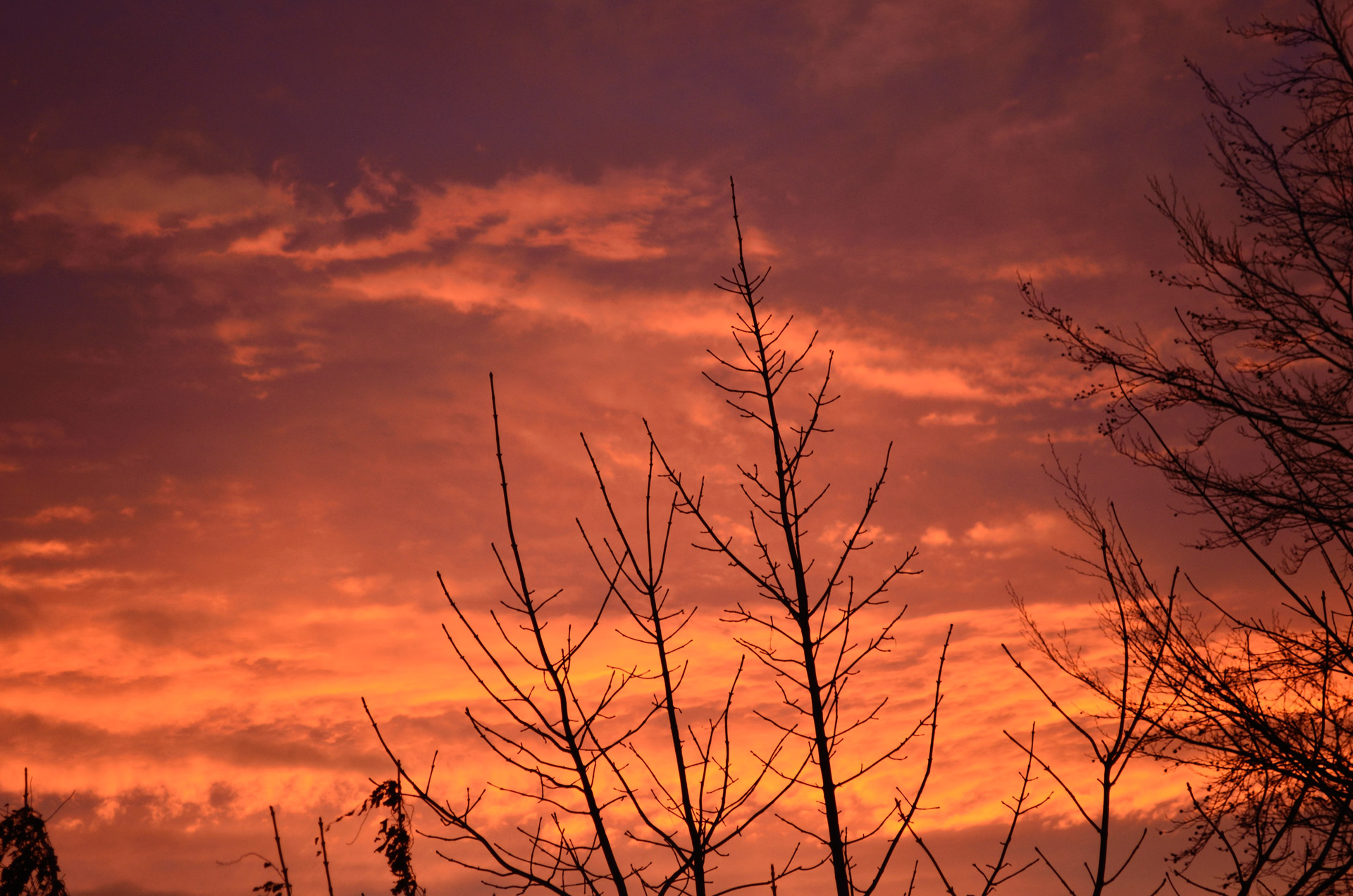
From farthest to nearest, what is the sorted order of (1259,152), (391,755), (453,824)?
(1259,152)
(453,824)
(391,755)

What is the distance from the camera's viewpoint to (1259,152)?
845cm

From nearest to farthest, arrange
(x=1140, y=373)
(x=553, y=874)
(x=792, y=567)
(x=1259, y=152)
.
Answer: (x=553, y=874), (x=792, y=567), (x=1259, y=152), (x=1140, y=373)

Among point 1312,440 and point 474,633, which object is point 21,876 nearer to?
point 474,633

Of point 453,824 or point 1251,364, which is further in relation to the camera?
point 1251,364

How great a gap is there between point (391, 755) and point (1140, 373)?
8.74 m

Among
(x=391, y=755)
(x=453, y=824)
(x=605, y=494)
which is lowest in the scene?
(x=453, y=824)

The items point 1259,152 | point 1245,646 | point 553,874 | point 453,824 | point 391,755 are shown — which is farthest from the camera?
A: point 1259,152

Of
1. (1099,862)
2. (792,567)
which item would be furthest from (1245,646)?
(1099,862)

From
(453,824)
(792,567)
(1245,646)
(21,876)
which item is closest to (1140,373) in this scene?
(1245,646)

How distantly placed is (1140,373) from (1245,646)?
3.04 metres

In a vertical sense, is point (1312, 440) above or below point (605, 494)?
above

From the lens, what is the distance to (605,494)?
3391 millimetres

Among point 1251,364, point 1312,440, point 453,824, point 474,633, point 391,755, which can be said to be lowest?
point 453,824

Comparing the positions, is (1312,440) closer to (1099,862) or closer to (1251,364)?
(1251,364)
